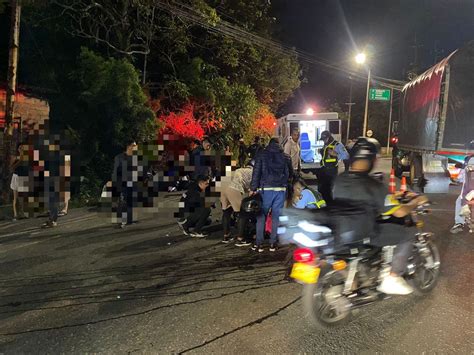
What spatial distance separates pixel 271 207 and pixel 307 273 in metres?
2.72

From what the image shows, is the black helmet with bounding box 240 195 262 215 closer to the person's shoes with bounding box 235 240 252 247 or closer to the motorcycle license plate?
the person's shoes with bounding box 235 240 252 247

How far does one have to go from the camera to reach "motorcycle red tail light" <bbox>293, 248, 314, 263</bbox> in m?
3.89

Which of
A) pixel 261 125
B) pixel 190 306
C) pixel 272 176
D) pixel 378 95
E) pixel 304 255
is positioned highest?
pixel 378 95

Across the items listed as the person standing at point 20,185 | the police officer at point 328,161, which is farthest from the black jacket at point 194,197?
the person standing at point 20,185

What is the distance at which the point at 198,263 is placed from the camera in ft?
20.4

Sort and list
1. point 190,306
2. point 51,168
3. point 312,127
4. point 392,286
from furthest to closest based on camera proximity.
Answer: point 312,127 < point 51,168 < point 190,306 < point 392,286

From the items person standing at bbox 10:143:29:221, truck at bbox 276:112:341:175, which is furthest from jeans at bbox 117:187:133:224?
truck at bbox 276:112:341:175

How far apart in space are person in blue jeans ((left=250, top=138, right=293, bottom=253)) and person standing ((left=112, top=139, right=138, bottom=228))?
3.15 metres

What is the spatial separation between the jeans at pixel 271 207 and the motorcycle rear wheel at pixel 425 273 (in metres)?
2.21

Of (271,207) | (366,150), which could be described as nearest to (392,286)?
(366,150)

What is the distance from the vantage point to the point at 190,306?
4680 mm

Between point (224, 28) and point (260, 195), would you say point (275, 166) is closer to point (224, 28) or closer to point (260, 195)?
point (260, 195)

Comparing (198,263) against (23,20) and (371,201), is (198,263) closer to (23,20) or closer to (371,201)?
(371,201)

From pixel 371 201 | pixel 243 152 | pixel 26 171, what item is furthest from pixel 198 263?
pixel 243 152
